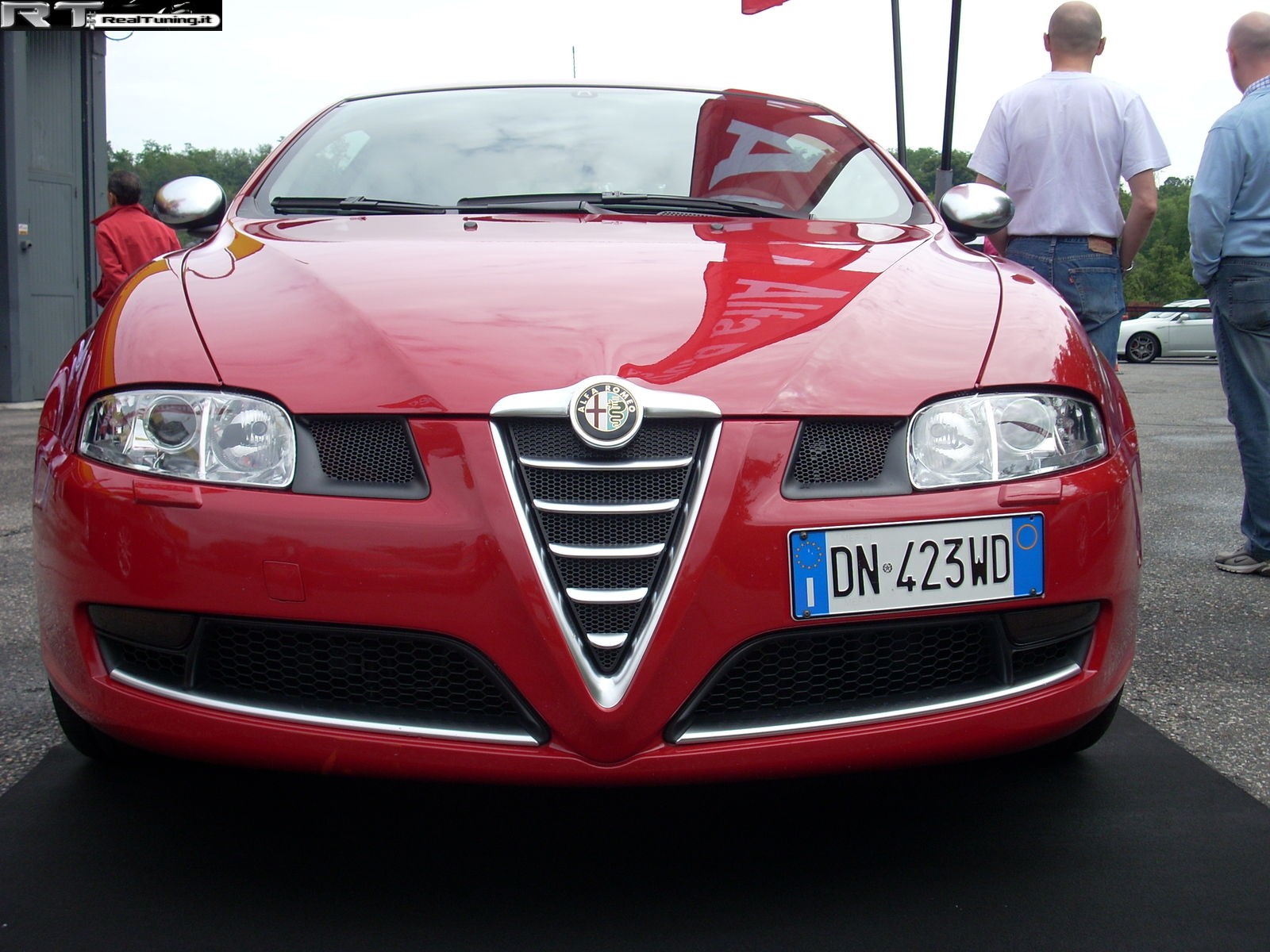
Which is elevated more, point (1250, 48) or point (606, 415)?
point (1250, 48)

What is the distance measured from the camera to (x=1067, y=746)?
2627mm

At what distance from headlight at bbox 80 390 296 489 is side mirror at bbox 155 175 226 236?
1.21 m

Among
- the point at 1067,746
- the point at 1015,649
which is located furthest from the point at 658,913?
the point at 1067,746

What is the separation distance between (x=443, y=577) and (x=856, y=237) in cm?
135

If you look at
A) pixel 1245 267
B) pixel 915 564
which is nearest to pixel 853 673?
pixel 915 564

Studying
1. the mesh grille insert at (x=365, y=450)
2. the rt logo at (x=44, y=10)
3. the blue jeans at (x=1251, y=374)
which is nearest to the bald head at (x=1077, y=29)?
the blue jeans at (x=1251, y=374)

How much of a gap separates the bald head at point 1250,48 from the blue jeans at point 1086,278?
88 centimetres

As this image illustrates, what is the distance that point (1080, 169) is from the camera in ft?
14.9

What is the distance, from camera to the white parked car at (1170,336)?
86.4 ft

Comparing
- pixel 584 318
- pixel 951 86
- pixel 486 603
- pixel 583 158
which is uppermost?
pixel 951 86

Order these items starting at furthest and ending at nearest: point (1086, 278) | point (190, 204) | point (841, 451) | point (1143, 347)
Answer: point (1143, 347) < point (1086, 278) < point (190, 204) < point (841, 451)

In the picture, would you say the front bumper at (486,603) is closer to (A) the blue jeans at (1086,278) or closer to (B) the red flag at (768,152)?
(B) the red flag at (768,152)

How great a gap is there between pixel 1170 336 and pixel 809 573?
87.7 feet

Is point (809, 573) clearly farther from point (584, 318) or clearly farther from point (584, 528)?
point (584, 318)
